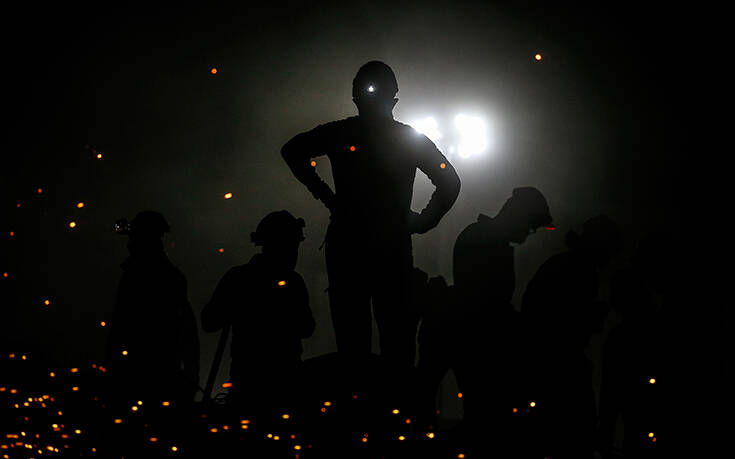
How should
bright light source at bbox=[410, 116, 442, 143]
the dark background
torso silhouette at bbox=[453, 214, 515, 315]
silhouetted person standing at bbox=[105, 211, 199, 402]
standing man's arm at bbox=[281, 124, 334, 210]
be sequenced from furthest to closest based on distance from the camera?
bright light source at bbox=[410, 116, 442, 143] → the dark background → silhouetted person standing at bbox=[105, 211, 199, 402] → torso silhouette at bbox=[453, 214, 515, 315] → standing man's arm at bbox=[281, 124, 334, 210]

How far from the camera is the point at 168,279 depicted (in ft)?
14.3

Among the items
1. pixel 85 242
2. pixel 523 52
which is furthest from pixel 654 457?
pixel 85 242

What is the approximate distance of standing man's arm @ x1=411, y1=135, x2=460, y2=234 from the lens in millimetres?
3479

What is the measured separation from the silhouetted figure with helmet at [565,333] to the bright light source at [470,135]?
149 inches

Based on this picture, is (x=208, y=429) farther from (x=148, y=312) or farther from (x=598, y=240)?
(x=598, y=240)

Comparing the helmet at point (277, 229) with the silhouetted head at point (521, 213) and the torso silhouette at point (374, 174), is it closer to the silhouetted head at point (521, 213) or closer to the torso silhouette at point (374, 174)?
the torso silhouette at point (374, 174)

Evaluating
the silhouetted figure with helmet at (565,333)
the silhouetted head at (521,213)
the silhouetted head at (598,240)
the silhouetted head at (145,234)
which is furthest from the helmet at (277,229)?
the silhouetted head at (598,240)

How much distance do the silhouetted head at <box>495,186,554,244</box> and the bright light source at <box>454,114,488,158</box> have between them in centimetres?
378

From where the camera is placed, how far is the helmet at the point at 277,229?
396cm

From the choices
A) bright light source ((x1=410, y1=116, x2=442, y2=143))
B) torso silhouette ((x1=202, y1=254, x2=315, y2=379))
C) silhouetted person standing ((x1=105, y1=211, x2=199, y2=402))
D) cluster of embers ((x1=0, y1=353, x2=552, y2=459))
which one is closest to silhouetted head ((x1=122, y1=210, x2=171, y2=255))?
silhouetted person standing ((x1=105, y1=211, x2=199, y2=402))

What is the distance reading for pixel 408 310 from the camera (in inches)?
133

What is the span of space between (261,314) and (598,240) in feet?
7.10

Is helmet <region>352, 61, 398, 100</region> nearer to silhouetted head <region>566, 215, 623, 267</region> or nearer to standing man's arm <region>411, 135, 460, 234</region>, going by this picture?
standing man's arm <region>411, 135, 460, 234</region>

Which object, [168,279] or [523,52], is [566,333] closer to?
[168,279]
